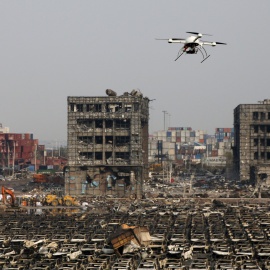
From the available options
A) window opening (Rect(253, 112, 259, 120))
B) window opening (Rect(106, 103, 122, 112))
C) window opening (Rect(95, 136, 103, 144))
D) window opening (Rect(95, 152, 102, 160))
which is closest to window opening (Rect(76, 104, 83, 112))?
window opening (Rect(106, 103, 122, 112))

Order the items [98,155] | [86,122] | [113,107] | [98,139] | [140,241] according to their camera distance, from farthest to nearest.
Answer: [113,107] < [98,155] < [98,139] < [86,122] < [140,241]

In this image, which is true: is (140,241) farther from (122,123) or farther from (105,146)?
(122,123)

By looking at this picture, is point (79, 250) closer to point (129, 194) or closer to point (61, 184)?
point (129, 194)

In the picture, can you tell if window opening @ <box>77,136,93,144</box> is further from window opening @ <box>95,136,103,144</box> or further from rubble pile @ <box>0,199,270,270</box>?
rubble pile @ <box>0,199,270,270</box>

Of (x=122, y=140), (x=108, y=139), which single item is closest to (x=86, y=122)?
(x=108, y=139)

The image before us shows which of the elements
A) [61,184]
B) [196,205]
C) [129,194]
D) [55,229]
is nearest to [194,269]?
[55,229]
